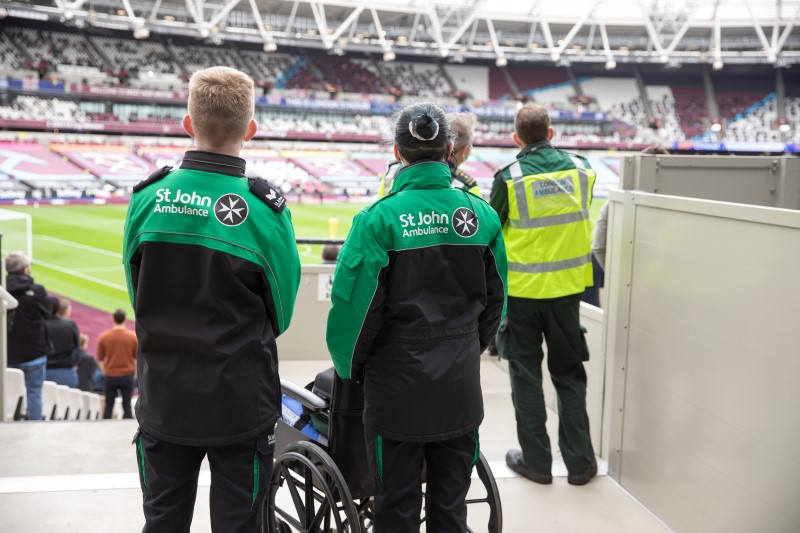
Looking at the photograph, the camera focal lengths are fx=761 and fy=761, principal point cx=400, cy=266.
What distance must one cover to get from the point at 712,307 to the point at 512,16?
135 ft

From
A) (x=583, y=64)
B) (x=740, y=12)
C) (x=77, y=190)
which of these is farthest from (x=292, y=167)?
(x=740, y=12)

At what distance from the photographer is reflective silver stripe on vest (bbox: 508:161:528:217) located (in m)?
3.67

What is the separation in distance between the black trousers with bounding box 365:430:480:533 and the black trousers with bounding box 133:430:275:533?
0.41 metres

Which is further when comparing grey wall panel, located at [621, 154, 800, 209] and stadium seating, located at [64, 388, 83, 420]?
stadium seating, located at [64, 388, 83, 420]

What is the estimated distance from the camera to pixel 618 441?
391cm

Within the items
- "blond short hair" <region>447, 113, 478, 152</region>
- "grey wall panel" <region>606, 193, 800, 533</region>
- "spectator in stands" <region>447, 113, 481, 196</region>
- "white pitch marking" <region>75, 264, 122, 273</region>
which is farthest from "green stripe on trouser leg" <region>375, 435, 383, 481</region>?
"white pitch marking" <region>75, 264, 122, 273</region>

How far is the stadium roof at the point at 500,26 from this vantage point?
1462 inches

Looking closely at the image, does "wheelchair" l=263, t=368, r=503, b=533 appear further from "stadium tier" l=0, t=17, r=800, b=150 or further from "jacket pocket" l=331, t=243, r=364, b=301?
"stadium tier" l=0, t=17, r=800, b=150

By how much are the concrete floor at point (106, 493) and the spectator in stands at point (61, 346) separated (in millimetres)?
3632

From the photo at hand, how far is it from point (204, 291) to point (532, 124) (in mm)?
2158

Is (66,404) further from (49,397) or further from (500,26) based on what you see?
(500,26)

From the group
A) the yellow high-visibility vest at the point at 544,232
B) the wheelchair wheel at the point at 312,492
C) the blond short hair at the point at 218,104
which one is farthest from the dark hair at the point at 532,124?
the wheelchair wheel at the point at 312,492

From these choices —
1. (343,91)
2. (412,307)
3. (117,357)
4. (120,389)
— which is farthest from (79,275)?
(343,91)

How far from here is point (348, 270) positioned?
7.89ft
